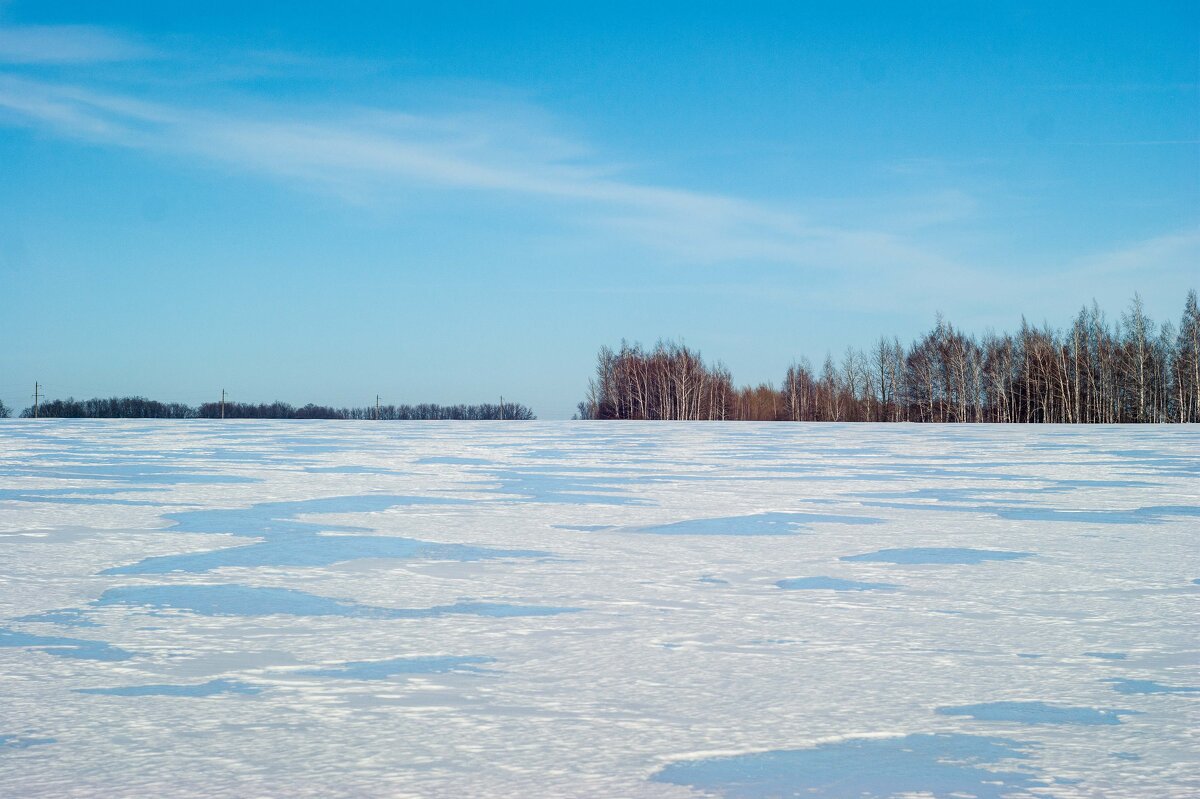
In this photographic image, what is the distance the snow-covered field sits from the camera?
67.4 inches

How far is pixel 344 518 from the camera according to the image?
5.36m

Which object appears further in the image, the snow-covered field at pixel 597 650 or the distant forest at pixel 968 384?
the distant forest at pixel 968 384

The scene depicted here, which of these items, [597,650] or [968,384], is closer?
[597,650]

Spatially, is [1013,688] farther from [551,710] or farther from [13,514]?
[13,514]

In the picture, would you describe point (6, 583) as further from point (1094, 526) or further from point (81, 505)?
point (1094, 526)

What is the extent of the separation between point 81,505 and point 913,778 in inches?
208

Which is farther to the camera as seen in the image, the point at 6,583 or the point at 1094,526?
the point at 1094,526

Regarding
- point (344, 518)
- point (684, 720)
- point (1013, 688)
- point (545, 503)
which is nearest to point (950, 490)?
point (545, 503)

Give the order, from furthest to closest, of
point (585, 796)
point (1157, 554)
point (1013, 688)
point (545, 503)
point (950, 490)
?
point (950, 490) → point (545, 503) → point (1157, 554) → point (1013, 688) → point (585, 796)

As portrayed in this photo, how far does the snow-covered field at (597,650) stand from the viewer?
67.4 inches

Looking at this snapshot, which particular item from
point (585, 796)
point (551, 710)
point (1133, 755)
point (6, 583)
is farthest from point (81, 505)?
point (1133, 755)

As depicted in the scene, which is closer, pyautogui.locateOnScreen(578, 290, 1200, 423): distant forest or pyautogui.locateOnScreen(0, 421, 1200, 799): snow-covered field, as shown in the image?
pyautogui.locateOnScreen(0, 421, 1200, 799): snow-covered field

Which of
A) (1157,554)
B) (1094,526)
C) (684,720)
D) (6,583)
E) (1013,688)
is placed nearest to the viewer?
(684,720)

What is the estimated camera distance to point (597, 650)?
2.53m
